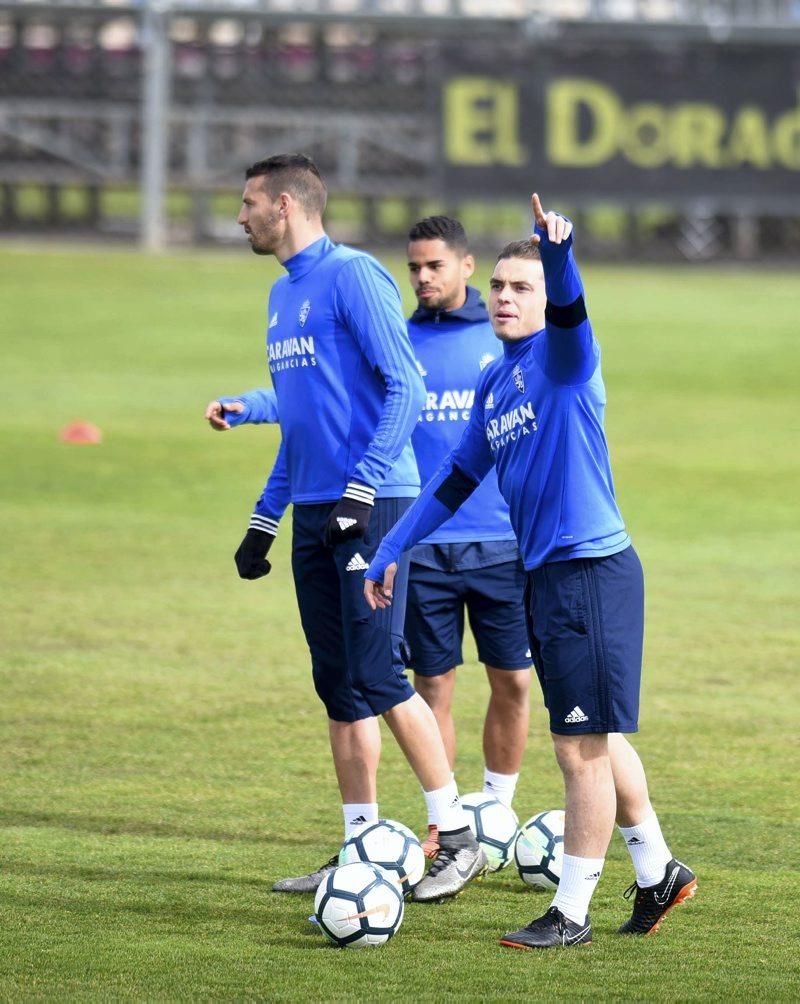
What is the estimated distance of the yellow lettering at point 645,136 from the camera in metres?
29.9

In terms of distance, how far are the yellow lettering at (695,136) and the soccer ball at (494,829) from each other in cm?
2480

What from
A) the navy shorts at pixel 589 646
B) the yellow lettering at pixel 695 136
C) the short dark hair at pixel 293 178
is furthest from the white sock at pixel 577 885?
the yellow lettering at pixel 695 136

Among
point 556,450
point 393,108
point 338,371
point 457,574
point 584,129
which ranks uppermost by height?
point 393,108

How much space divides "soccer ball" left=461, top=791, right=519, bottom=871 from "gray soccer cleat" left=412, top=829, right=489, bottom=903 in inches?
5.2

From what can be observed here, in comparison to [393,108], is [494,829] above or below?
below

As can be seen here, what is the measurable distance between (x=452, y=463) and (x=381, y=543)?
1.22 ft

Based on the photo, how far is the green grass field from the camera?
5.38m

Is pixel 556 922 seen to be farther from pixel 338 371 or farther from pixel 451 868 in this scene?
pixel 338 371

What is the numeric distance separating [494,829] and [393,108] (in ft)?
80.4

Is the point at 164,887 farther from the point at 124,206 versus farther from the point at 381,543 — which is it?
the point at 124,206

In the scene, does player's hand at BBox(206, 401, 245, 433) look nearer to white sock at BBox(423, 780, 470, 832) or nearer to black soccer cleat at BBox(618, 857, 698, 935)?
white sock at BBox(423, 780, 470, 832)

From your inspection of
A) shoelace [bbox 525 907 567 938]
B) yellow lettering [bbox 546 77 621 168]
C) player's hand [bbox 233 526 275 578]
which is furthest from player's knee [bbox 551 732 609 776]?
yellow lettering [bbox 546 77 621 168]

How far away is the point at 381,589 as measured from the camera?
5.85 metres

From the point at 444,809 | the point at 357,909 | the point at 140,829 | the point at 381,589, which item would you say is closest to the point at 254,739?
the point at 140,829
